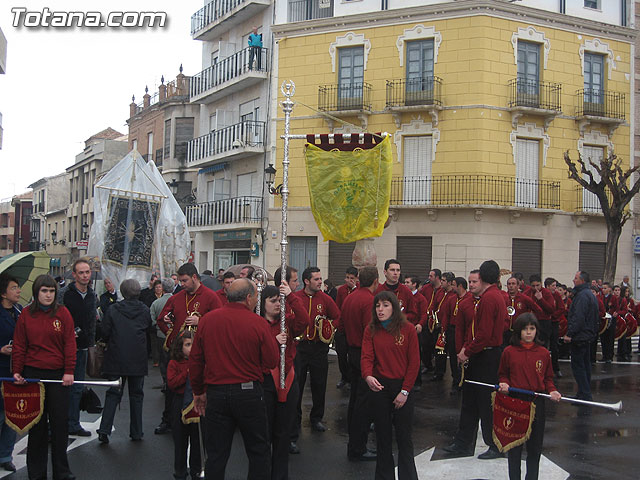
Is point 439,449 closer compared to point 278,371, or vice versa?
point 278,371

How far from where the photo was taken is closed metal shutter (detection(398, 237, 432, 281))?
→ 24.0m

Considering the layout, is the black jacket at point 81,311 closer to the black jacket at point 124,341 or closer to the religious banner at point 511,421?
the black jacket at point 124,341

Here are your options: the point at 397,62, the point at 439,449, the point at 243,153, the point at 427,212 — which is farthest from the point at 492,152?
the point at 439,449

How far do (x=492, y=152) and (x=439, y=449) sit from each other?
679 inches

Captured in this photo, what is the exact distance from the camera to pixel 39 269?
757 cm

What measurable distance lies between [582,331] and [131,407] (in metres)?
6.74

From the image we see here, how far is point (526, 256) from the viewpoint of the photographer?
2405cm

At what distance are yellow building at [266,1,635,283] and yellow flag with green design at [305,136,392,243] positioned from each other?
14913mm

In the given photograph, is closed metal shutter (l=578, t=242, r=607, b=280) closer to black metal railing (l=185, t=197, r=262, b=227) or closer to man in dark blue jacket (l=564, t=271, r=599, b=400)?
black metal railing (l=185, t=197, r=262, b=227)

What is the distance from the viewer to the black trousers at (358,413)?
645 cm

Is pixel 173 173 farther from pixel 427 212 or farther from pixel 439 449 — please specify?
pixel 439 449

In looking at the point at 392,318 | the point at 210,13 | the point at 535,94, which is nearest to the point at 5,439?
the point at 392,318

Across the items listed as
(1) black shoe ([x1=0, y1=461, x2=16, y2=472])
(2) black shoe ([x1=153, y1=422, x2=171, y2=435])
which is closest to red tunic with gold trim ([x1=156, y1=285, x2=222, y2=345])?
(2) black shoe ([x1=153, y1=422, x2=171, y2=435])

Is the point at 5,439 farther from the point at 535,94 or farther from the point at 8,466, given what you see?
the point at 535,94
